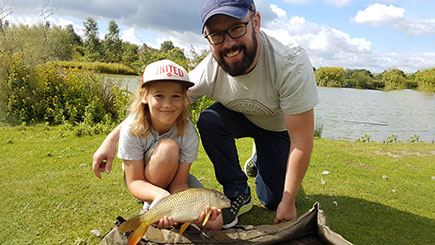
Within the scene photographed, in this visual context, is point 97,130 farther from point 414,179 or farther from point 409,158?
point 409,158

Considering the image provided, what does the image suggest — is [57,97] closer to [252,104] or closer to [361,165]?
[252,104]

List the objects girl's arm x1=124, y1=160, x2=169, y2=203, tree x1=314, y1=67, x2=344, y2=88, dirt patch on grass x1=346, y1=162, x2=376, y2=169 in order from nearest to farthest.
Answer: girl's arm x1=124, y1=160, x2=169, y2=203, dirt patch on grass x1=346, y1=162, x2=376, y2=169, tree x1=314, y1=67, x2=344, y2=88

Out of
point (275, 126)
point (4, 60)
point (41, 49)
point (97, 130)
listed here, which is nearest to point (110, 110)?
point (97, 130)

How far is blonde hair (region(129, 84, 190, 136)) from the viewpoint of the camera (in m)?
2.52

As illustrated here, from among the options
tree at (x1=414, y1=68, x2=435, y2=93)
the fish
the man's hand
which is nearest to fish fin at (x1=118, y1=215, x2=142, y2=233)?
the fish

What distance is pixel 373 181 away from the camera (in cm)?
413

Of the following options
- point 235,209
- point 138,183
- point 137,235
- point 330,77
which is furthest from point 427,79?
point 137,235

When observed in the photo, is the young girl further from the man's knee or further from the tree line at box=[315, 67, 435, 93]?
the tree line at box=[315, 67, 435, 93]

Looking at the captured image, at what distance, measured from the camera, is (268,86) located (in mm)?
2510

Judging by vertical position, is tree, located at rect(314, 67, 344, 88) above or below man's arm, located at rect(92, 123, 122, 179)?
above

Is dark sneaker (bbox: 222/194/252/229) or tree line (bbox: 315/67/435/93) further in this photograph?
tree line (bbox: 315/67/435/93)

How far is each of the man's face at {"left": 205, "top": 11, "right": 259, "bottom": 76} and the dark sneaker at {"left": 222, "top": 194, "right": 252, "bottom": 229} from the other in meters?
1.19

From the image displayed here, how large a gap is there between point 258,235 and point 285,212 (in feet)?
0.94

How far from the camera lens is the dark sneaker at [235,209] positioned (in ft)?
8.46
